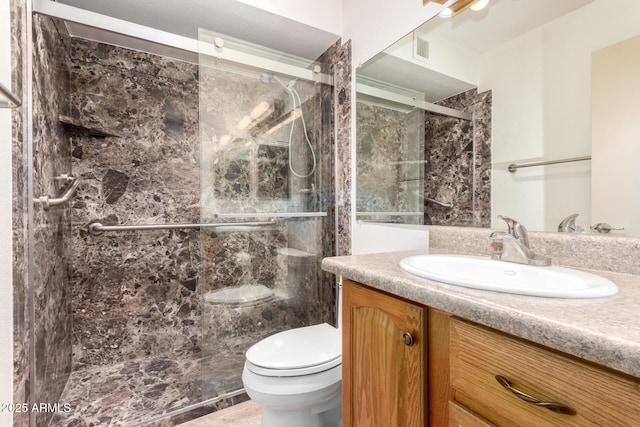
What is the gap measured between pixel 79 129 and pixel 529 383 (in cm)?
255

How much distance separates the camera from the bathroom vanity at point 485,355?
1.35ft

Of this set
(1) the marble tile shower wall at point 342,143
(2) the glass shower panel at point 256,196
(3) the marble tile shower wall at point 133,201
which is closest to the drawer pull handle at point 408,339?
(1) the marble tile shower wall at point 342,143

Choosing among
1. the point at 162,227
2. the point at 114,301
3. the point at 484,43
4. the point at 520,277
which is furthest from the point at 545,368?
the point at 114,301

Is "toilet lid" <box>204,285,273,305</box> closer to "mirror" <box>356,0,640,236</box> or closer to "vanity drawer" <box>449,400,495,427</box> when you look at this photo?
"mirror" <box>356,0,640,236</box>

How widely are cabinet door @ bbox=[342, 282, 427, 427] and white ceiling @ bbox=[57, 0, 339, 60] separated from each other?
1.69 metres

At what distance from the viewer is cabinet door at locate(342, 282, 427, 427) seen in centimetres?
71

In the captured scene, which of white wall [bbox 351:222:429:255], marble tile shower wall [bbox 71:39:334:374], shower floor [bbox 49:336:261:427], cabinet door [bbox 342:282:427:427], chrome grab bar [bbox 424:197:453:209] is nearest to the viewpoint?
cabinet door [bbox 342:282:427:427]

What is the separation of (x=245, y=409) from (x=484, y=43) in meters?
2.20

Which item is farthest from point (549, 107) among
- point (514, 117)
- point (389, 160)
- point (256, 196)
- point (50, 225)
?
point (50, 225)

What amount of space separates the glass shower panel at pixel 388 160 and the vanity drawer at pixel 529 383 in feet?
2.98

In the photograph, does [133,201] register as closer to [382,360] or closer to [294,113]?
[294,113]

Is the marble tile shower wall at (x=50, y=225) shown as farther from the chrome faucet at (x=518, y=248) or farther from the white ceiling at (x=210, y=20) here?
the chrome faucet at (x=518, y=248)

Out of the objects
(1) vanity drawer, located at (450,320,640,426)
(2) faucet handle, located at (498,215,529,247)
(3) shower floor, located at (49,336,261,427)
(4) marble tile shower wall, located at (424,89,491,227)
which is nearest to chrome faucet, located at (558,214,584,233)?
(2) faucet handle, located at (498,215,529,247)

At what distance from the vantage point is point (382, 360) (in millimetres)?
814
